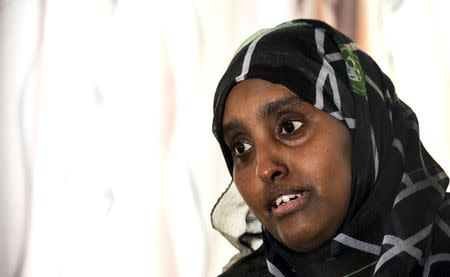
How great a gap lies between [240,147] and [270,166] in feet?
0.40

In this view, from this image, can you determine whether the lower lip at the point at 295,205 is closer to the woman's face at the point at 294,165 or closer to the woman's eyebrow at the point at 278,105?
the woman's face at the point at 294,165

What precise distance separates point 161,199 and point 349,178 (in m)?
0.65

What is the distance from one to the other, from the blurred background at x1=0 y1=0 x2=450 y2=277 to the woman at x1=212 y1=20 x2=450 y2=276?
50 centimetres

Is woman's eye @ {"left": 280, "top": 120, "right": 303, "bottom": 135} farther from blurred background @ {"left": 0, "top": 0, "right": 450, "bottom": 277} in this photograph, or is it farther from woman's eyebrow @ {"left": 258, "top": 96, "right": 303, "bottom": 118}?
blurred background @ {"left": 0, "top": 0, "right": 450, "bottom": 277}

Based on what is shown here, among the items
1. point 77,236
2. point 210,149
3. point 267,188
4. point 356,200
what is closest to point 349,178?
point 356,200

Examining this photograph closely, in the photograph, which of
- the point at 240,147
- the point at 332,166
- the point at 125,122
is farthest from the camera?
the point at 125,122

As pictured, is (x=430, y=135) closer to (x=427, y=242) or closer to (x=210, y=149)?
(x=210, y=149)

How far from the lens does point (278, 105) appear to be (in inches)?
46.6

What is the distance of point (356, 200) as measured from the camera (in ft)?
3.84

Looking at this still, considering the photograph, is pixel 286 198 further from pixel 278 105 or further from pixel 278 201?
pixel 278 105

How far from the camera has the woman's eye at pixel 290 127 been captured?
1183mm

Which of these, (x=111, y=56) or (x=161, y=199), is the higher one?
(x=111, y=56)

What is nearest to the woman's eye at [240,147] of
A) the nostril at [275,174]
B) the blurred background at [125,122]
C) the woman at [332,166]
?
the woman at [332,166]

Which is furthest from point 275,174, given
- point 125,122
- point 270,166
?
point 125,122
